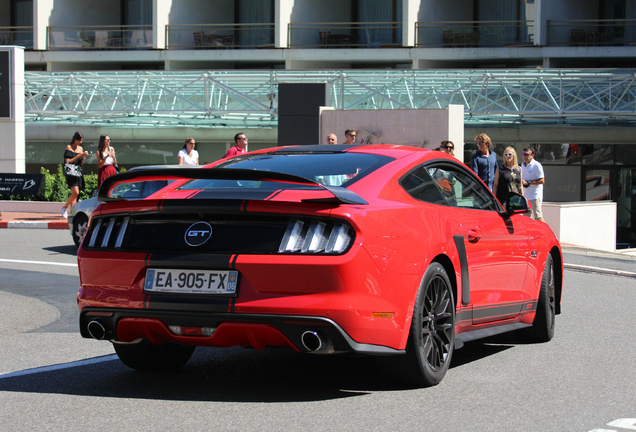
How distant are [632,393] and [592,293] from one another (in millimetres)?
5556

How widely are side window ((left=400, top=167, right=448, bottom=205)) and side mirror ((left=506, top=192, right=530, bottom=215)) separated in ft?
3.36

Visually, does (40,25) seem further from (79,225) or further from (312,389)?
(312,389)

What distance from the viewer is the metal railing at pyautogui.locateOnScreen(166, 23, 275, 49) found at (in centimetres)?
4250

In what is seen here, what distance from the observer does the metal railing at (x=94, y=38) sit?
43000 mm

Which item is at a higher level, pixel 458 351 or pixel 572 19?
pixel 572 19

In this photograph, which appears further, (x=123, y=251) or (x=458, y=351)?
(x=458, y=351)

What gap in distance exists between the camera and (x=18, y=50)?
25281 millimetres

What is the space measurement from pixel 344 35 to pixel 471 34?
18.1ft

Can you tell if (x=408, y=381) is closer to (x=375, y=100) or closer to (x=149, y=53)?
(x=375, y=100)

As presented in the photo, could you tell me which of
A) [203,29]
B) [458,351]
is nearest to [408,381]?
[458,351]

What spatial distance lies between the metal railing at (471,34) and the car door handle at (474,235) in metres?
34.6

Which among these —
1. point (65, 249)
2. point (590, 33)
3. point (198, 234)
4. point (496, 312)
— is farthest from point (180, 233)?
point (590, 33)

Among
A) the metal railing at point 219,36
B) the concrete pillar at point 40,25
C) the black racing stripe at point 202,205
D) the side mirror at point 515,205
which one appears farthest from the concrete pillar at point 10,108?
the black racing stripe at point 202,205

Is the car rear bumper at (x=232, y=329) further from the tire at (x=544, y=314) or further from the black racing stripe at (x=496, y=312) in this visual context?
the tire at (x=544, y=314)
